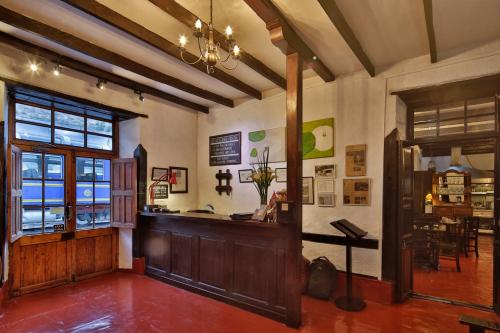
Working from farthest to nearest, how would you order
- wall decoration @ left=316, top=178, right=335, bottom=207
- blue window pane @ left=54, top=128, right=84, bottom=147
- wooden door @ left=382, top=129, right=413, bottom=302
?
1. blue window pane @ left=54, top=128, right=84, bottom=147
2. wall decoration @ left=316, top=178, right=335, bottom=207
3. wooden door @ left=382, top=129, right=413, bottom=302

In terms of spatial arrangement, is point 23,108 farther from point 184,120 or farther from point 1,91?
point 184,120

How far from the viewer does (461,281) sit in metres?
4.75

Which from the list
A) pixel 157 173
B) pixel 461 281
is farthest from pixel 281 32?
pixel 461 281

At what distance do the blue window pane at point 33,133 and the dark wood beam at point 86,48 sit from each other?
5.62 ft

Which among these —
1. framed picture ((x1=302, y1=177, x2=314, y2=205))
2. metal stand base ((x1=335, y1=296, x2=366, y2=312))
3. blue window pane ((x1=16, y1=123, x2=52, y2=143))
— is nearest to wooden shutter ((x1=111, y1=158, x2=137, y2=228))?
blue window pane ((x1=16, y1=123, x2=52, y2=143))

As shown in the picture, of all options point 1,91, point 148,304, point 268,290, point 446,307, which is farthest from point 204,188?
point 446,307

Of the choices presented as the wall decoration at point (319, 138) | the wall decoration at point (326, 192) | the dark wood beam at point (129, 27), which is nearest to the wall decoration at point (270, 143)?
the wall decoration at point (319, 138)

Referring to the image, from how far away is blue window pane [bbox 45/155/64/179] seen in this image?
444 centimetres

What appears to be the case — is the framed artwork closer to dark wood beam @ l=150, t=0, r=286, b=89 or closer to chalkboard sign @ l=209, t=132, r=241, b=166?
dark wood beam @ l=150, t=0, r=286, b=89

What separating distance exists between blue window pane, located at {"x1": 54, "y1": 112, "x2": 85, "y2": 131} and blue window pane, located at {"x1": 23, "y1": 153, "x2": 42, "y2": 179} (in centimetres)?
61

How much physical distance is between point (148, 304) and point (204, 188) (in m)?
2.66

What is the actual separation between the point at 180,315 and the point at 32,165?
3118 millimetres

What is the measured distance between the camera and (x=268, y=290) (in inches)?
135

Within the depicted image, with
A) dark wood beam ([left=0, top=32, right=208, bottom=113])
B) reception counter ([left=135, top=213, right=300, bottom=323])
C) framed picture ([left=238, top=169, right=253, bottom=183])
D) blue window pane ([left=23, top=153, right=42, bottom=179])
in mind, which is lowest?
reception counter ([left=135, top=213, right=300, bottom=323])
